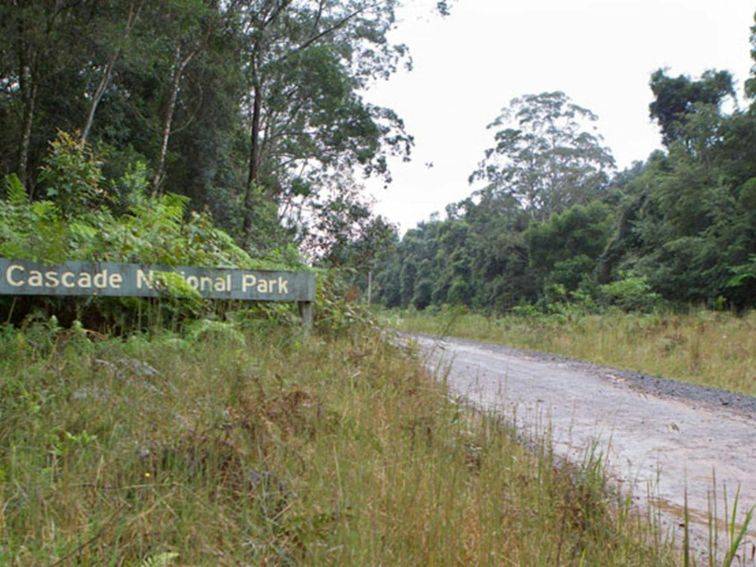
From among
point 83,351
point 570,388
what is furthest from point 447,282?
point 83,351

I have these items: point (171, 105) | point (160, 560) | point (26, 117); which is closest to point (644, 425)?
point (160, 560)

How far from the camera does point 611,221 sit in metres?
36.5

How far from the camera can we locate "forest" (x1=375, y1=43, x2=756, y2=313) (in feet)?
70.2

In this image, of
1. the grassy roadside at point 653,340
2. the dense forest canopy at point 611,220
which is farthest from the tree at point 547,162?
the grassy roadside at point 653,340

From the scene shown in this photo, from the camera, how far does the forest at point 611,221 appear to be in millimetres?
21406

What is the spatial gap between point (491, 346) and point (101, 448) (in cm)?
1104

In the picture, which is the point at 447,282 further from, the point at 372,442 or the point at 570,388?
the point at 372,442

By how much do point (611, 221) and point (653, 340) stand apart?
89.4 feet

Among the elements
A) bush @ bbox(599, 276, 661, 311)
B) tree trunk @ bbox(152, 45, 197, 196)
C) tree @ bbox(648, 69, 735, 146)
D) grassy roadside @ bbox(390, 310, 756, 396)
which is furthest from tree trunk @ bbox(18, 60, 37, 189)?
tree @ bbox(648, 69, 735, 146)

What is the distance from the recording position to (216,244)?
736cm

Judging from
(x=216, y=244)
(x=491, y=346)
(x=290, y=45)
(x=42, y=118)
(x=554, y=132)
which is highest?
(x=554, y=132)

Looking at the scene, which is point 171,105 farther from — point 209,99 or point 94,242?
point 94,242

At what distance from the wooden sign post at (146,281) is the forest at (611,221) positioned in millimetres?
2122

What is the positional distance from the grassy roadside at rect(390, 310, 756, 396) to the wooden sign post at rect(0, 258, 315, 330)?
4.56ft
